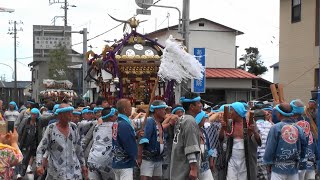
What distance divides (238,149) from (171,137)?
1.45m

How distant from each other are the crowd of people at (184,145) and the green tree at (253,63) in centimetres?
3796

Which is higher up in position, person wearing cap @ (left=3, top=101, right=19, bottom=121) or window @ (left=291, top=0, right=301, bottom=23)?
window @ (left=291, top=0, right=301, bottom=23)

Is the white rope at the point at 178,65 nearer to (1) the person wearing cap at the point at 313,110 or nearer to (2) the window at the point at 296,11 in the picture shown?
(1) the person wearing cap at the point at 313,110

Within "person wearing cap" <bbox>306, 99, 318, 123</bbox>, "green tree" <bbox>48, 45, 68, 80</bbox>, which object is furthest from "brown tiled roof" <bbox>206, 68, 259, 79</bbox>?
"person wearing cap" <bbox>306, 99, 318, 123</bbox>

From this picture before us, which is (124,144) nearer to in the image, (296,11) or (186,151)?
(186,151)

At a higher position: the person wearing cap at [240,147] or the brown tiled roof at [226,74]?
the brown tiled roof at [226,74]

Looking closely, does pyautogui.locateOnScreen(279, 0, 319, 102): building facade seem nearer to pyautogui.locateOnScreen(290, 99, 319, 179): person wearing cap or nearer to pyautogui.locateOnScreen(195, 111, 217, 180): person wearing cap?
pyautogui.locateOnScreen(290, 99, 319, 179): person wearing cap

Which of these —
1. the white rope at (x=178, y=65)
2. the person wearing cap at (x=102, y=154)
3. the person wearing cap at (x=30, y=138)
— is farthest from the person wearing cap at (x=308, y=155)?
the person wearing cap at (x=30, y=138)

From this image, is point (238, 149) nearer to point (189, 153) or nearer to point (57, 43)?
point (189, 153)

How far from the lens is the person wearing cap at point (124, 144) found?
28.5ft

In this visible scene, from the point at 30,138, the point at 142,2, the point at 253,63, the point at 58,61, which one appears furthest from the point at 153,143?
the point at 253,63

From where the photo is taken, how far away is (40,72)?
66.7 meters

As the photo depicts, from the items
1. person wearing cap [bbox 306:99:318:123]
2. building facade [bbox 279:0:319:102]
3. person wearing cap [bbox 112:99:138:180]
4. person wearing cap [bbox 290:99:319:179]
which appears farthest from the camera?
building facade [bbox 279:0:319:102]

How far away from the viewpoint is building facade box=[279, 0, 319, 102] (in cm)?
2208
